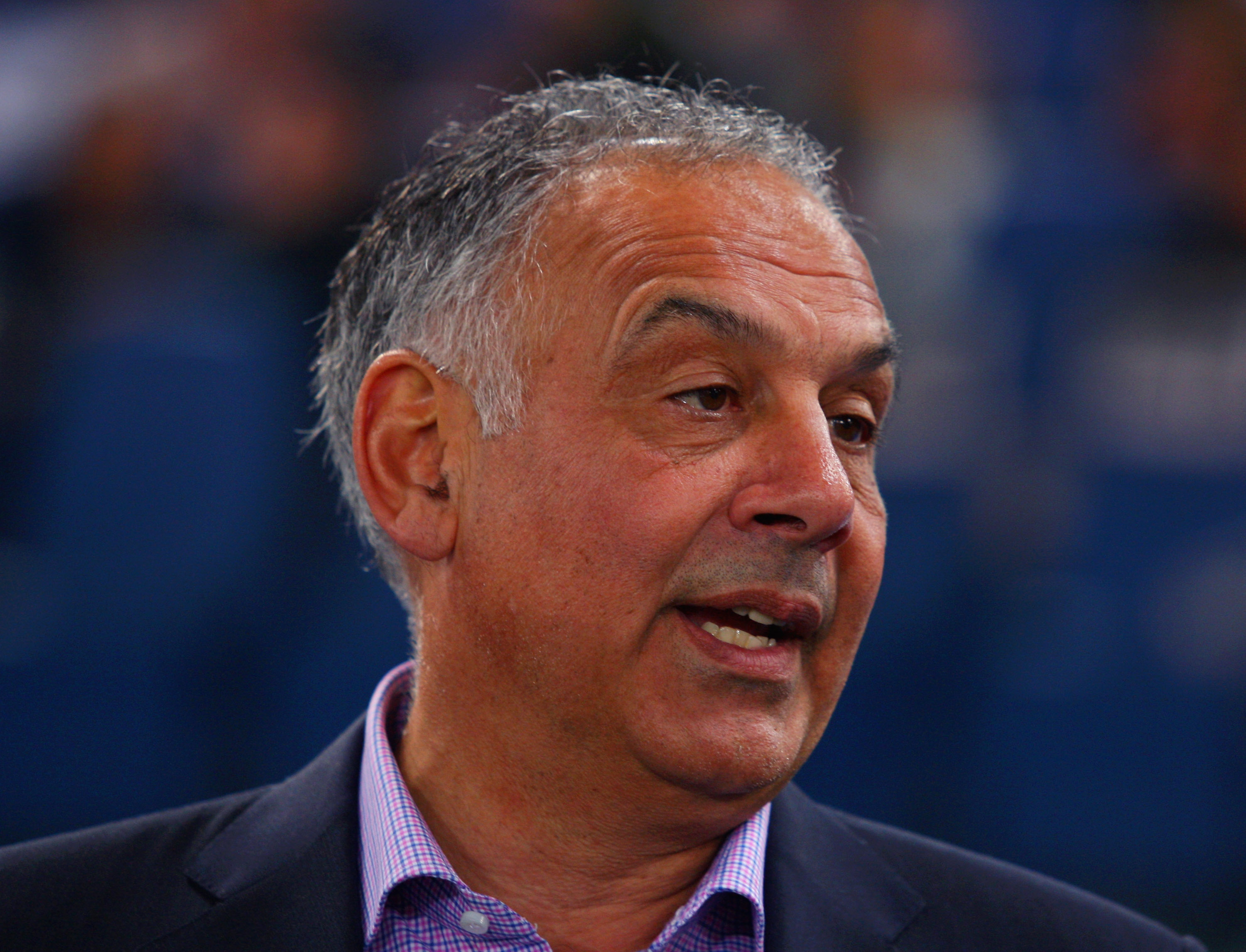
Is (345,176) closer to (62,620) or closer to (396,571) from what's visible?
(62,620)

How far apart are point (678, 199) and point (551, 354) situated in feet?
0.96

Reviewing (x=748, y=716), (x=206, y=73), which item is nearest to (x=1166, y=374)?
(x=748, y=716)

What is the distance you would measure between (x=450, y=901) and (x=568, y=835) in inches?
7.2

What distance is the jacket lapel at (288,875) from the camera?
1.68 metres

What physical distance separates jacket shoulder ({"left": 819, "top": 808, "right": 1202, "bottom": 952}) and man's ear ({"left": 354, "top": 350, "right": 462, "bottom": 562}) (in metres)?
0.81

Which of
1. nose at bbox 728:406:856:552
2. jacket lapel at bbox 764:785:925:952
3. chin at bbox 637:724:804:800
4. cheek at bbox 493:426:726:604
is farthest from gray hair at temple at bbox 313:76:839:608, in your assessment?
jacket lapel at bbox 764:785:925:952

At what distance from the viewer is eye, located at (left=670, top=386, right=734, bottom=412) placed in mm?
1723

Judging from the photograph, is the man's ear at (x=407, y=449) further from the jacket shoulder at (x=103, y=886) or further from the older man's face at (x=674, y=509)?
the jacket shoulder at (x=103, y=886)

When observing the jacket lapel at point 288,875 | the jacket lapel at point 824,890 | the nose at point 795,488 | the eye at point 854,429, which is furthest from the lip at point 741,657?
the jacket lapel at point 288,875

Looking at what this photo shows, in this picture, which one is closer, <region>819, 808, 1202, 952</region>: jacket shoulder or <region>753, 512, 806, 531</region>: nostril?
<region>753, 512, 806, 531</region>: nostril

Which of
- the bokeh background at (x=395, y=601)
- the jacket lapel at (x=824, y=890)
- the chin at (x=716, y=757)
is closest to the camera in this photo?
the chin at (x=716, y=757)

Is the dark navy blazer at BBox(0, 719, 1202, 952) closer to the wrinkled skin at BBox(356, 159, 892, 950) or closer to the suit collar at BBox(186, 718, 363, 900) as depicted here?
the suit collar at BBox(186, 718, 363, 900)

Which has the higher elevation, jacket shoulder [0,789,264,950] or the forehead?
the forehead

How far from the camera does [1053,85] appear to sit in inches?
202
